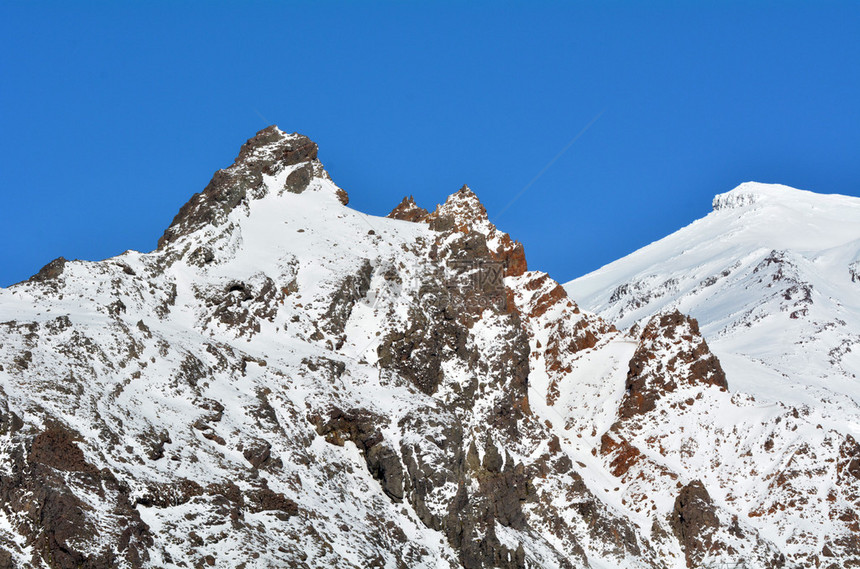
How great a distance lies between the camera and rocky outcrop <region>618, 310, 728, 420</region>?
113500 millimetres

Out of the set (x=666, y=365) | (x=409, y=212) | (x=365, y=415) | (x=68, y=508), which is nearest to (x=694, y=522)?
(x=666, y=365)

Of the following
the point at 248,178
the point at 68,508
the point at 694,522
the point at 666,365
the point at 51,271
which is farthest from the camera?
the point at 248,178

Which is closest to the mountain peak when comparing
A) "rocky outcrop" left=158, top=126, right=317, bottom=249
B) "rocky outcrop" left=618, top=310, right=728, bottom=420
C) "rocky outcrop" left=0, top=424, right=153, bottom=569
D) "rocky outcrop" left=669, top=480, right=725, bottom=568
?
"rocky outcrop" left=158, top=126, right=317, bottom=249

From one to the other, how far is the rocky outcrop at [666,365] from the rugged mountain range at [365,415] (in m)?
0.19

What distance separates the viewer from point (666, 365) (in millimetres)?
115000

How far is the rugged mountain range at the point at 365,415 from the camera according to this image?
71062 millimetres

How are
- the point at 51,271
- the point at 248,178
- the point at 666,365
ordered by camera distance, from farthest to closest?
the point at 248,178 → the point at 666,365 → the point at 51,271

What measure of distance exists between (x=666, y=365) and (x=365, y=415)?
35339 mm

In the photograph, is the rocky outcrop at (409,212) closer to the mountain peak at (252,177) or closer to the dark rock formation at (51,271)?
the mountain peak at (252,177)

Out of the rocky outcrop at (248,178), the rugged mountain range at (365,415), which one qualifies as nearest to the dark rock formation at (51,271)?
the rugged mountain range at (365,415)

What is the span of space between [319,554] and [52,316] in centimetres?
2295

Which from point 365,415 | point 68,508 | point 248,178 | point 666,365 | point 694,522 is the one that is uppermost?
point 248,178

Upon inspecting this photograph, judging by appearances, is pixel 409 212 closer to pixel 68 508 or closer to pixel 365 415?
pixel 365 415

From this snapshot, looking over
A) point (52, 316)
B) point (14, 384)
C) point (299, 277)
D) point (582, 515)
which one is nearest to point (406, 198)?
point (299, 277)
